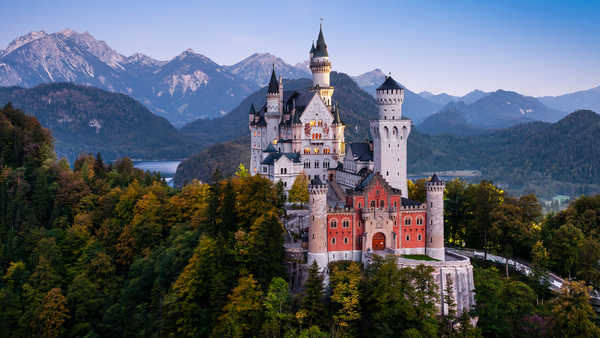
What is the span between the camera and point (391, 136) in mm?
63344

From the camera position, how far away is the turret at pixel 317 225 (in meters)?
49.7

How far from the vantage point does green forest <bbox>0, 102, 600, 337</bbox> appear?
45719mm

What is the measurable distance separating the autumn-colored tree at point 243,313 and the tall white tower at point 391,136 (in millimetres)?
25158

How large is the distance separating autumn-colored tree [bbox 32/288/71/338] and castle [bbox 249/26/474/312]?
1385 inches

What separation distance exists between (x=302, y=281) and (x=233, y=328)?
28.8 ft

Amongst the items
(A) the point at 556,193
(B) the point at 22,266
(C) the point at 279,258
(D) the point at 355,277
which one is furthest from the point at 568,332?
(A) the point at 556,193

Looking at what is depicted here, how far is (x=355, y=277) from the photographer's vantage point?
1823 inches

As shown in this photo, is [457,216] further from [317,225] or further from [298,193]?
[317,225]

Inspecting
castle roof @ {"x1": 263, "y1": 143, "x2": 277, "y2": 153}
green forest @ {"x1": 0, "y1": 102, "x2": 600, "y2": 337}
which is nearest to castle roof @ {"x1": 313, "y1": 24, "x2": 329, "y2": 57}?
castle roof @ {"x1": 263, "y1": 143, "x2": 277, "y2": 153}

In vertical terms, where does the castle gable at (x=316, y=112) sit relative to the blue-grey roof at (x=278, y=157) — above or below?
above

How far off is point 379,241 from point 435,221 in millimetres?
6764

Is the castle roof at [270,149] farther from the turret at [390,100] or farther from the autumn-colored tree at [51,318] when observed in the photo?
the autumn-colored tree at [51,318]

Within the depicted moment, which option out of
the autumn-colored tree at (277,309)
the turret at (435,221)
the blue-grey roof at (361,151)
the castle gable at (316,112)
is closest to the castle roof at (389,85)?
the blue-grey roof at (361,151)

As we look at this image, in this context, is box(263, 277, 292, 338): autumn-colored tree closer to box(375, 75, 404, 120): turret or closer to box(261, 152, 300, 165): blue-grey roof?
box(375, 75, 404, 120): turret
